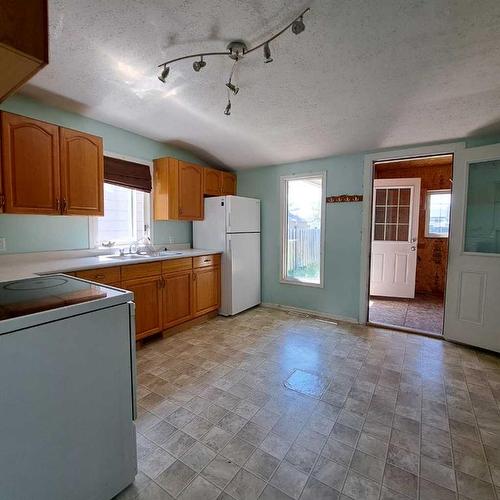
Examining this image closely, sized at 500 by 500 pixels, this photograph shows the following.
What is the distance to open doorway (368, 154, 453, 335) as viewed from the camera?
15.2 feet

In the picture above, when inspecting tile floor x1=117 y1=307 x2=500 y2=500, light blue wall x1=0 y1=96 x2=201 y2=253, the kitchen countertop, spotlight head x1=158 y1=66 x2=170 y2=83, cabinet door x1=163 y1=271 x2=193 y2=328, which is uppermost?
spotlight head x1=158 y1=66 x2=170 y2=83

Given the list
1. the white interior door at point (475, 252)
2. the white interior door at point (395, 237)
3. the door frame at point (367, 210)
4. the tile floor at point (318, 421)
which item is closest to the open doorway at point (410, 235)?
the white interior door at point (395, 237)

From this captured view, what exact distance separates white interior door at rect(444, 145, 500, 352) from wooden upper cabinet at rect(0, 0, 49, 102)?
3470mm

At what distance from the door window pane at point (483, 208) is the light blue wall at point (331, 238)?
110cm

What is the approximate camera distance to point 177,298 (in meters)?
3.15

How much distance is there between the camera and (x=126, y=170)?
3131 millimetres

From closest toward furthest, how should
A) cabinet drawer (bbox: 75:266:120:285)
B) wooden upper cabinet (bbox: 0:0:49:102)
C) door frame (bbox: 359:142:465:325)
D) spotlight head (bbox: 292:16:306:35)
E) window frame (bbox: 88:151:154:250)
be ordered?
wooden upper cabinet (bbox: 0:0:49:102) < spotlight head (bbox: 292:16:306:35) < cabinet drawer (bbox: 75:266:120:285) < window frame (bbox: 88:151:154:250) < door frame (bbox: 359:142:465:325)

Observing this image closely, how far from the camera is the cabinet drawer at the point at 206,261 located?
3377mm

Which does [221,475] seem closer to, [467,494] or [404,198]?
[467,494]

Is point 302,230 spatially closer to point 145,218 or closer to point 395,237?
point 395,237

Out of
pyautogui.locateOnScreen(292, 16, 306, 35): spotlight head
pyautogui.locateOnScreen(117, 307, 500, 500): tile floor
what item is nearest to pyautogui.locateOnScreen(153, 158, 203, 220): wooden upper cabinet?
pyautogui.locateOnScreen(117, 307, 500, 500): tile floor

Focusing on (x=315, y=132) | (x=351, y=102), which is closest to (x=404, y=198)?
(x=315, y=132)

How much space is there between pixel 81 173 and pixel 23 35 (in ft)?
5.60

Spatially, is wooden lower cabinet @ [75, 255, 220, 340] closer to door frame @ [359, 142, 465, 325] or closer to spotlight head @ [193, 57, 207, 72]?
spotlight head @ [193, 57, 207, 72]
